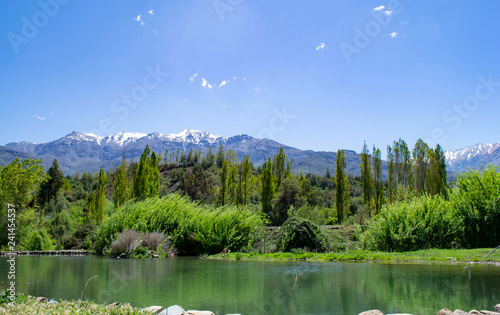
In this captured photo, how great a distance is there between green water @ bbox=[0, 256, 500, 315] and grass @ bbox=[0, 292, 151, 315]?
718 mm

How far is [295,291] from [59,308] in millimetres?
3559

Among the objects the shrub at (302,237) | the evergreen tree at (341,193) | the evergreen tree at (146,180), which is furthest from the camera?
the evergreen tree at (146,180)

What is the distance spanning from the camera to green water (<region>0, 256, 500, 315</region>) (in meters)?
4.79

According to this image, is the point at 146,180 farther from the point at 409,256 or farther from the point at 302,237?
the point at 409,256

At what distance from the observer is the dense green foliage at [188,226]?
52.1 ft

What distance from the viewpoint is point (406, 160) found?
1337 inches

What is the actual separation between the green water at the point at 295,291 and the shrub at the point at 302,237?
568 centimetres

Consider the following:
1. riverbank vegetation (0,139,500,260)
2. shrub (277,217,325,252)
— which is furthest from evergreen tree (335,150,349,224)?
shrub (277,217,325,252)

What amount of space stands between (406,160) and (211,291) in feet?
106

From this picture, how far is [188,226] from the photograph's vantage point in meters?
16.3

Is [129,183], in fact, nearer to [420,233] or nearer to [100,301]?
[420,233]

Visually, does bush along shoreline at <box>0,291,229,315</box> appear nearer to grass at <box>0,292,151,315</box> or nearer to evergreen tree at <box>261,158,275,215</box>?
grass at <box>0,292,151,315</box>

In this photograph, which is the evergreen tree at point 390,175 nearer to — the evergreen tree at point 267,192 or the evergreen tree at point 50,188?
the evergreen tree at point 267,192

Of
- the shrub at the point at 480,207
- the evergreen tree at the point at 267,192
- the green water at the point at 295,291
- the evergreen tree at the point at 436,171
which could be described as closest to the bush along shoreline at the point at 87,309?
the green water at the point at 295,291
